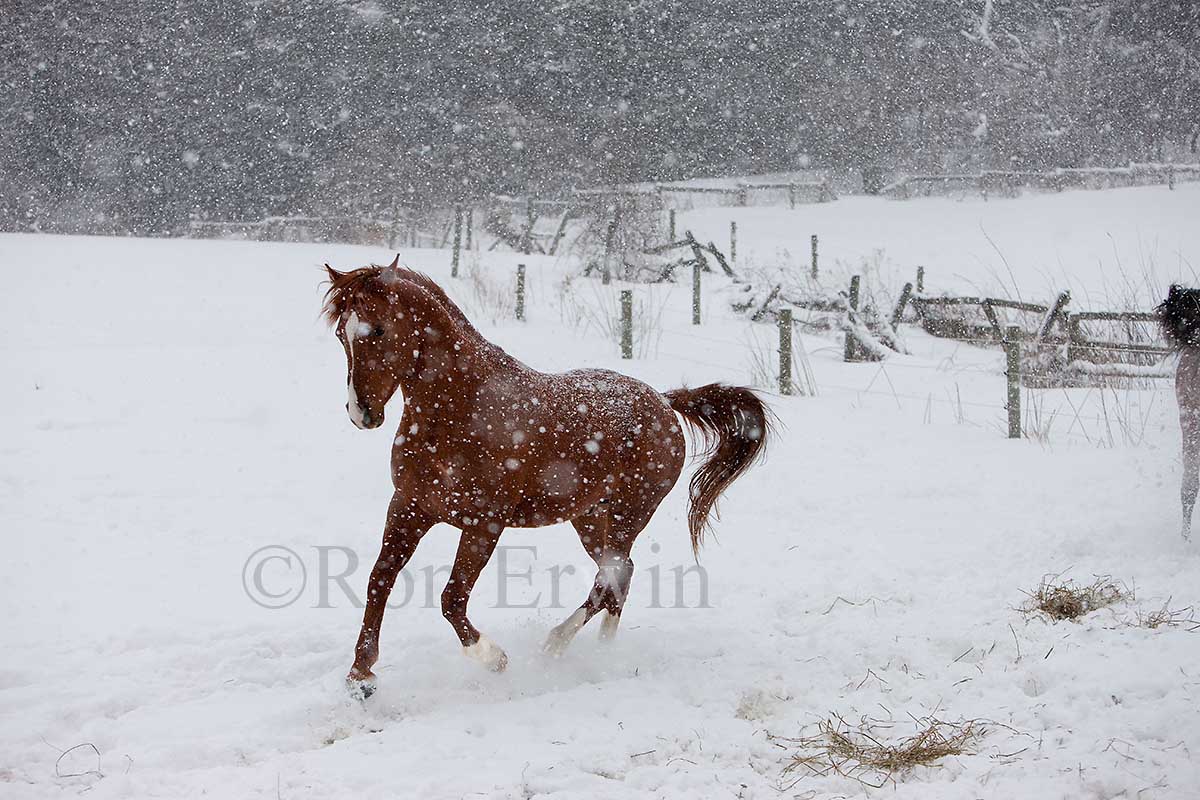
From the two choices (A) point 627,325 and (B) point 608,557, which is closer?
(B) point 608,557

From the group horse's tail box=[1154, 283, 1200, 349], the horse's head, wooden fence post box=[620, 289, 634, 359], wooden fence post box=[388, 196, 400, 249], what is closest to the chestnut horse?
the horse's head

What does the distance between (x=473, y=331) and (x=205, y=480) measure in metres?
3.43

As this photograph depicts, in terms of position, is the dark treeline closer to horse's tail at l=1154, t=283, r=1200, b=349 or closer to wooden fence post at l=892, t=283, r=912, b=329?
wooden fence post at l=892, t=283, r=912, b=329

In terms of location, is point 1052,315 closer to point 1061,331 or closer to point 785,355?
point 1061,331

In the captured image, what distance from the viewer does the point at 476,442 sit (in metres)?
3.25

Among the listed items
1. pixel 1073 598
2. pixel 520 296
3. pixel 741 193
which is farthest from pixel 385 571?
pixel 741 193

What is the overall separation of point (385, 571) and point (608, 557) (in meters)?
0.98

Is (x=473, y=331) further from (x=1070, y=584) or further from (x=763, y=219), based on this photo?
(x=763, y=219)

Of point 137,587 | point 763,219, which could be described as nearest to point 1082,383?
point 137,587

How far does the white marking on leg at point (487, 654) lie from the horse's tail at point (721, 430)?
1.09 meters

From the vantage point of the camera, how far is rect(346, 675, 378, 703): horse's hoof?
3.27m

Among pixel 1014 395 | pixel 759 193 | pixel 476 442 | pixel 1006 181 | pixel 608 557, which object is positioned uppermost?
pixel 759 193

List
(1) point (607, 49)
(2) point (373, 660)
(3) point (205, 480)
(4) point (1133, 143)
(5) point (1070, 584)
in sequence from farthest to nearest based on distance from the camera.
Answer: (1) point (607, 49)
(4) point (1133, 143)
(3) point (205, 480)
(5) point (1070, 584)
(2) point (373, 660)

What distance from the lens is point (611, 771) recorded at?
2.86 metres
